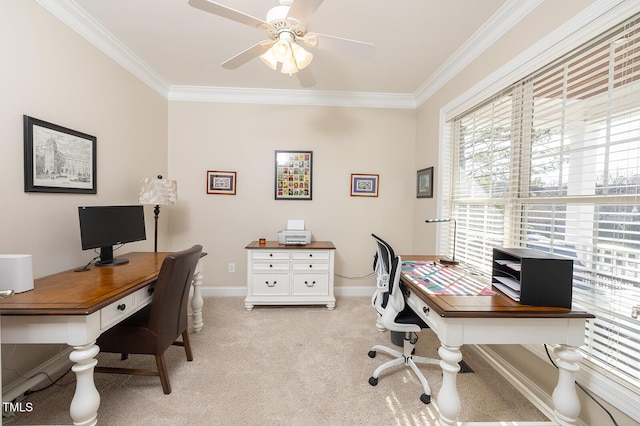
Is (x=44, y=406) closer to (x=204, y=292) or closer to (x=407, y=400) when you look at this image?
(x=204, y=292)

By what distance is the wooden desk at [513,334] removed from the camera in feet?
4.24

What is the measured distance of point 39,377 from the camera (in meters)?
1.81

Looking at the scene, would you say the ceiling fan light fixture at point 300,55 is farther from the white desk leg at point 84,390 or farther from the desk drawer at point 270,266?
the desk drawer at point 270,266

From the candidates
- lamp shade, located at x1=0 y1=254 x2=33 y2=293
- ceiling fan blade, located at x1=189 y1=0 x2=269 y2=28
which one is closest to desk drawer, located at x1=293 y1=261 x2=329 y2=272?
lamp shade, located at x1=0 y1=254 x2=33 y2=293

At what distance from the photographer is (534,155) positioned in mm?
1857

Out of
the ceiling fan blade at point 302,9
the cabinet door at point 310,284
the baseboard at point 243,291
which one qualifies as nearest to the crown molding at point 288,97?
the ceiling fan blade at point 302,9

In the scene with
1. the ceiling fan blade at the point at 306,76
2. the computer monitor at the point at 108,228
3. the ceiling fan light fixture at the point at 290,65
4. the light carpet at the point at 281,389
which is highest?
the ceiling fan blade at the point at 306,76

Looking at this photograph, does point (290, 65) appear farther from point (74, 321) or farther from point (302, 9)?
point (74, 321)

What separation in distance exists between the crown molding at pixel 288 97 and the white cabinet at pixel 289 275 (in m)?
1.86

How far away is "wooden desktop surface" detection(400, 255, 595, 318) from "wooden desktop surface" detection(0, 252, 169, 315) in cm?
167

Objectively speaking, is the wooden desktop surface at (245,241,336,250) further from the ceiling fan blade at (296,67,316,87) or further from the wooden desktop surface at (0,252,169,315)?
the ceiling fan blade at (296,67,316,87)

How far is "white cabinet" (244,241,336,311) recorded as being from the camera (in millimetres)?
3160

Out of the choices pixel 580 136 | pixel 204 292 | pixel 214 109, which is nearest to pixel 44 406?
pixel 204 292

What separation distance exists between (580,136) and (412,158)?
7.12ft
